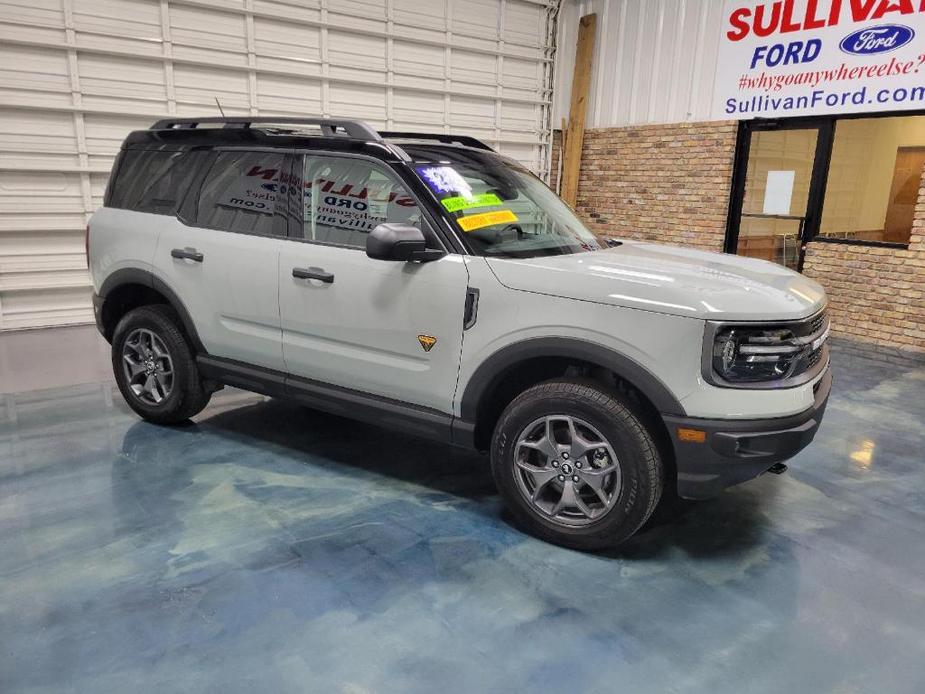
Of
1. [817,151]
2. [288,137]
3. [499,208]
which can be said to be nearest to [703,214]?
[817,151]

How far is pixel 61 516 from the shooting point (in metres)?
3.20

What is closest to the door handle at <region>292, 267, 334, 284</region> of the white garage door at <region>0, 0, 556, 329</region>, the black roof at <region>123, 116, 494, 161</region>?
the black roof at <region>123, 116, 494, 161</region>

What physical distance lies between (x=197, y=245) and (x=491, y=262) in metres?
1.88

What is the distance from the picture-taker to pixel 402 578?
2.76 metres

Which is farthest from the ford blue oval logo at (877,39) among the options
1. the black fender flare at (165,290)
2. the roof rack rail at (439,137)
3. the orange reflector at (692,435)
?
the black fender flare at (165,290)

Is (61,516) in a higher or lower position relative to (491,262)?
lower

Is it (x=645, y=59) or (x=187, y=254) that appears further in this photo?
(x=645, y=59)

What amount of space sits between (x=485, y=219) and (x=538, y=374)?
79 cm

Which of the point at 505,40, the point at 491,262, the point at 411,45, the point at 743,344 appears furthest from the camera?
the point at 505,40

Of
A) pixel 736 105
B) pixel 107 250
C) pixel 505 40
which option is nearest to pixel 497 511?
pixel 107 250

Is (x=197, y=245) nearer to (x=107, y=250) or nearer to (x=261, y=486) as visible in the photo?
(x=107, y=250)

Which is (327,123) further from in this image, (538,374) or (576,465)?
(576,465)

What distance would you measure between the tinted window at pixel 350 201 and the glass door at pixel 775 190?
7007 mm

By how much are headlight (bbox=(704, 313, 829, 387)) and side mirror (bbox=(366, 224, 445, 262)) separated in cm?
130
